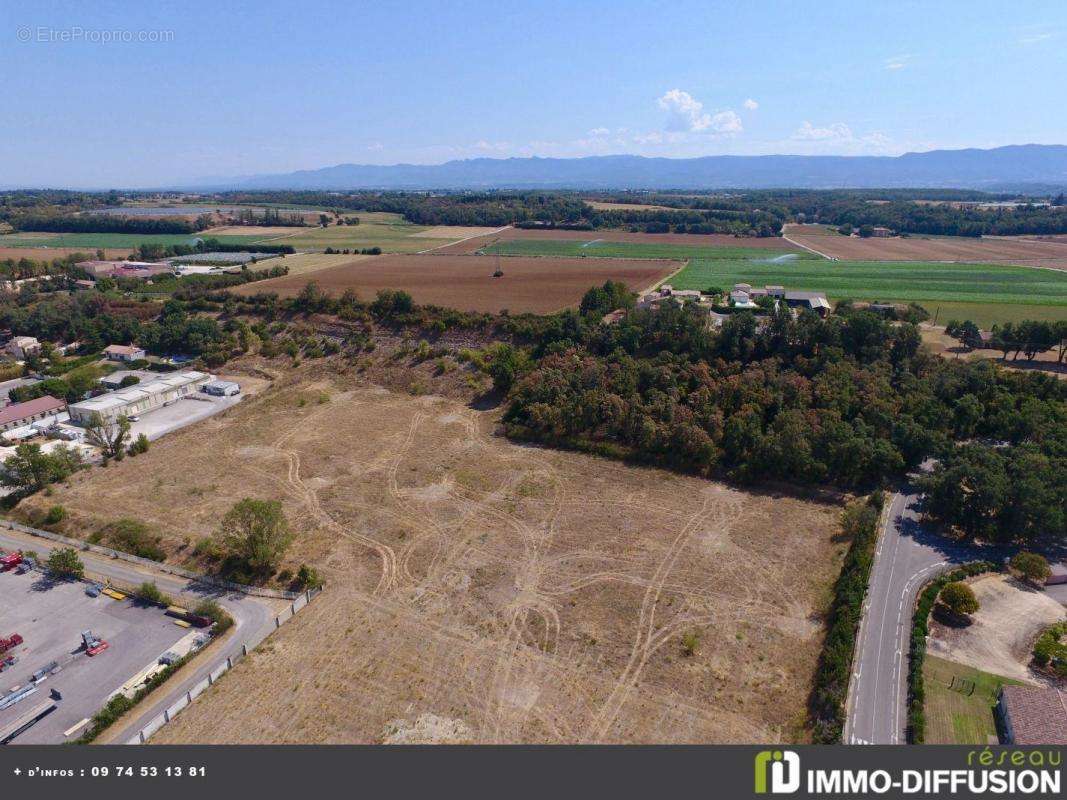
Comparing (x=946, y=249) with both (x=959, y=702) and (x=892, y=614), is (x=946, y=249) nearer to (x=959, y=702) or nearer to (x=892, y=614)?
(x=892, y=614)

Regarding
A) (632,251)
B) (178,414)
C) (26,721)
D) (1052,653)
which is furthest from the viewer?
(632,251)

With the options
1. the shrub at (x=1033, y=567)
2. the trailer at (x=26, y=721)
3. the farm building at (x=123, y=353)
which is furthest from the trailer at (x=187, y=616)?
the farm building at (x=123, y=353)

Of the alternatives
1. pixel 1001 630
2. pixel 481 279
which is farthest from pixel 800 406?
pixel 481 279

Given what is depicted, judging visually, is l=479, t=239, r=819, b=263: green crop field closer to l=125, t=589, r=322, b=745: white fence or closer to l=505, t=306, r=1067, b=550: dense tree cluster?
l=505, t=306, r=1067, b=550: dense tree cluster

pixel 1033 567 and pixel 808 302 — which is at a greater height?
pixel 808 302

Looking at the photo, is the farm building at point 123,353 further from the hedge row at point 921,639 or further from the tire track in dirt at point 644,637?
the hedge row at point 921,639
